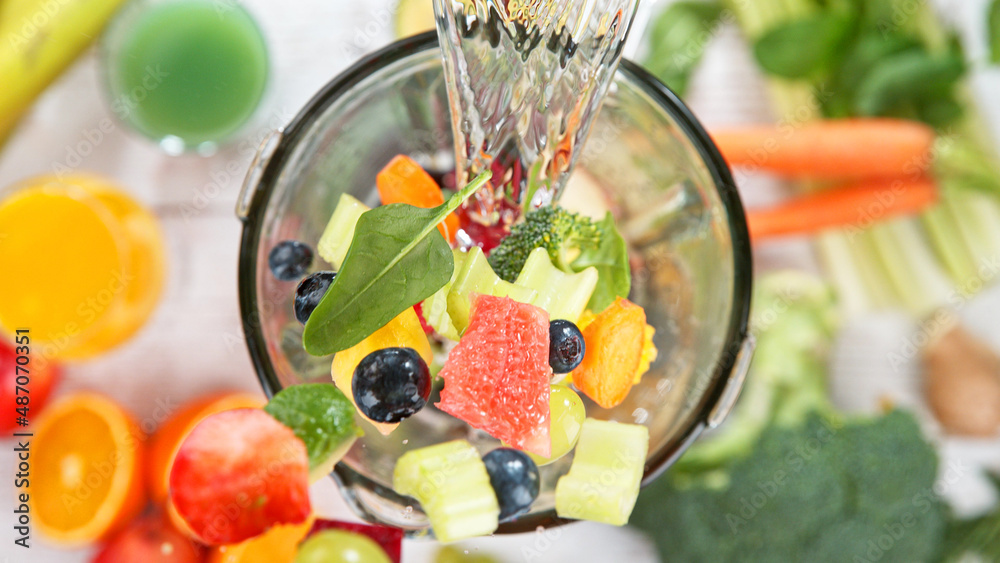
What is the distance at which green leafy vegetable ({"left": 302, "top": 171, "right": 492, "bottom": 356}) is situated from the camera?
0.49 m

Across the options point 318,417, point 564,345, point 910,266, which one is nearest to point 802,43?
point 910,266

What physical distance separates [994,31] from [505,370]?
934 millimetres

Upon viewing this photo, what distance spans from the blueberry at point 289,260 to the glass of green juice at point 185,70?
42cm

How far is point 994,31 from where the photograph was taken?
3.20ft

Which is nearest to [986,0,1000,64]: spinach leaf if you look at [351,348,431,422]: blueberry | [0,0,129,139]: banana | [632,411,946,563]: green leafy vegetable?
[632,411,946,563]: green leafy vegetable

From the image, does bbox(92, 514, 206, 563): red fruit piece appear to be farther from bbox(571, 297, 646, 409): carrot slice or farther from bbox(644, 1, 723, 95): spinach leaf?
bbox(644, 1, 723, 95): spinach leaf

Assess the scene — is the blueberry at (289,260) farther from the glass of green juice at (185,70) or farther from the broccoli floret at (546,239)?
the glass of green juice at (185,70)

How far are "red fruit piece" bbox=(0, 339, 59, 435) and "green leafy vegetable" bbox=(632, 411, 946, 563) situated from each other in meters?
0.85

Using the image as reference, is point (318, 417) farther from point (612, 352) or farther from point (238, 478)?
point (612, 352)

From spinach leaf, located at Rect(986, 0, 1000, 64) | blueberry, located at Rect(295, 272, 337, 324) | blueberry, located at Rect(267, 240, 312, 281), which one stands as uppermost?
blueberry, located at Rect(267, 240, 312, 281)

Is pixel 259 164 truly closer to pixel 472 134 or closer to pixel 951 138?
pixel 472 134

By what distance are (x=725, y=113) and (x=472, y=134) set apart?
577mm

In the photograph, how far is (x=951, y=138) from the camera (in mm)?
1014

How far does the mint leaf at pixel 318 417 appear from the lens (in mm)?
529
